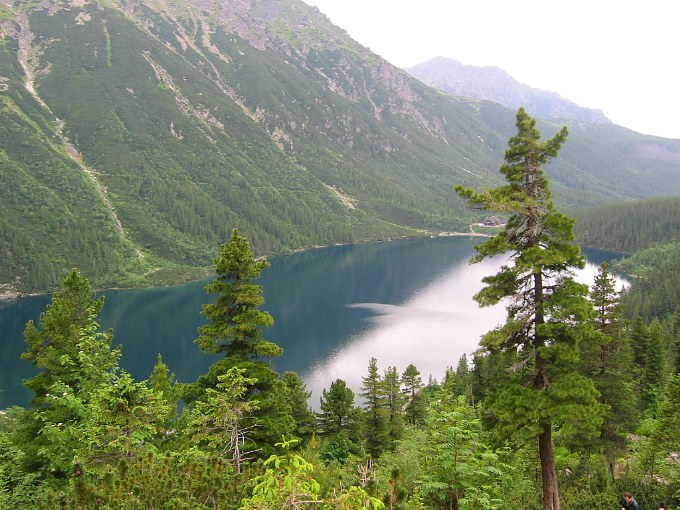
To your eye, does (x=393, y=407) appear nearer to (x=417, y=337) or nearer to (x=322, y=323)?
(x=417, y=337)

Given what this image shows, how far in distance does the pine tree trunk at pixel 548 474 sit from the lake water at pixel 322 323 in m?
58.5

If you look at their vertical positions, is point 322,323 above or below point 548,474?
below

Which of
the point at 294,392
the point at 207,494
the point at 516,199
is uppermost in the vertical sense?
the point at 516,199

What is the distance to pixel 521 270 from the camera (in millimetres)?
15109

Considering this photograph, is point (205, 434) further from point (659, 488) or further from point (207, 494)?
point (659, 488)

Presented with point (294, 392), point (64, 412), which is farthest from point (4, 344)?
point (64, 412)

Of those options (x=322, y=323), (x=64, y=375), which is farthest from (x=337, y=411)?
(x=322, y=323)

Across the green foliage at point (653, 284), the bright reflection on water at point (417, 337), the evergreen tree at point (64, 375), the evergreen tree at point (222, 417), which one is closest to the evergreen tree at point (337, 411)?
the bright reflection on water at point (417, 337)

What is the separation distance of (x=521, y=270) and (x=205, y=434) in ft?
42.1

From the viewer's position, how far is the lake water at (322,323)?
283 feet

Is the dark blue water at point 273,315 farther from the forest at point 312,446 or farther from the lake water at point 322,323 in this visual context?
the forest at point 312,446

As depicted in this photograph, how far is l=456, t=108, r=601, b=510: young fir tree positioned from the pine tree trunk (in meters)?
0.03

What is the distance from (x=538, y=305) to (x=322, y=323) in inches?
4036

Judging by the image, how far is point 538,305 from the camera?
15094mm
